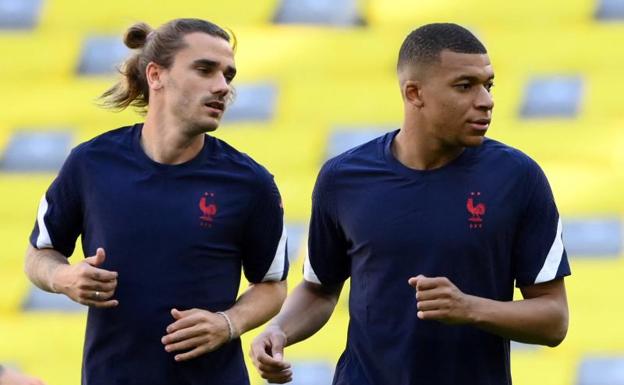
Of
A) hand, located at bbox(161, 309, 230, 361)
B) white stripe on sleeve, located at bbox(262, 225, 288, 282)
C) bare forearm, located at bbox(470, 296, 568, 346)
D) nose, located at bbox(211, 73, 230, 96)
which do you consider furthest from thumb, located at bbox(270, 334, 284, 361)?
nose, located at bbox(211, 73, 230, 96)

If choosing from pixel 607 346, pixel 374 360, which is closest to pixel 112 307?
pixel 374 360

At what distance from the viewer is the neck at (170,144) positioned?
3406mm

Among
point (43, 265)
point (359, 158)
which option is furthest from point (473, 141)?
point (43, 265)

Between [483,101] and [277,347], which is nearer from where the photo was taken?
[483,101]

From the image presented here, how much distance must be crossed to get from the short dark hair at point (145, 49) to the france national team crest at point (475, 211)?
2.34 feet

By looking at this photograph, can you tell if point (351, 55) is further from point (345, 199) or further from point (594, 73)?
point (345, 199)

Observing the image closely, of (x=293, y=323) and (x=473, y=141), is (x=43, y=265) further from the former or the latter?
(x=473, y=141)

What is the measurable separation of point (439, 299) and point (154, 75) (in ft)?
3.19

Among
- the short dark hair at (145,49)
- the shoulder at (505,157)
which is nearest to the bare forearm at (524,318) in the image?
the shoulder at (505,157)

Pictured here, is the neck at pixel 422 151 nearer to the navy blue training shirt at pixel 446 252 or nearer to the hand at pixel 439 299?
the navy blue training shirt at pixel 446 252

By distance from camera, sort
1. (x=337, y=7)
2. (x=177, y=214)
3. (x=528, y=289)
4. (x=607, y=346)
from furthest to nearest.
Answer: (x=337, y=7)
(x=607, y=346)
(x=177, y=214)
(x=528, y=289)

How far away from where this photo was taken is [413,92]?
3195 millimetres

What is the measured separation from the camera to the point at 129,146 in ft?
11.3

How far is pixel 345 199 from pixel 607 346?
1873 millimetres
